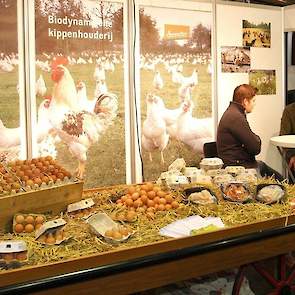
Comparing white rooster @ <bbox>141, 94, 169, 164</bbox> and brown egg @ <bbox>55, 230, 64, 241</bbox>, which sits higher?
white rooster @ <bbox>141, 94, 169, 164</bbox>

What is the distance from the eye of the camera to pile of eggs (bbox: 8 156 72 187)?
2.80m

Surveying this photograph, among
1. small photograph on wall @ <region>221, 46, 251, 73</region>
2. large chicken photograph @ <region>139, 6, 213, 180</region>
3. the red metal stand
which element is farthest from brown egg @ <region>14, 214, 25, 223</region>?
small photograph on wall @ <region>221, 46, 251, 73</region>

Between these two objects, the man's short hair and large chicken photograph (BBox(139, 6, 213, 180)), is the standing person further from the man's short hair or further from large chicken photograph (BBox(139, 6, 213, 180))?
the man's short hair

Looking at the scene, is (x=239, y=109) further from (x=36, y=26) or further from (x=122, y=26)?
(x=36, y=26)

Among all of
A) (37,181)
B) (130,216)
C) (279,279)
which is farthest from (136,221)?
(279,279)

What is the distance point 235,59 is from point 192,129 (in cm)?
104

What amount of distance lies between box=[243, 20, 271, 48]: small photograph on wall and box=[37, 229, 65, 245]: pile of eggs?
428cm

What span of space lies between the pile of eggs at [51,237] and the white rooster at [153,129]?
9.73ft

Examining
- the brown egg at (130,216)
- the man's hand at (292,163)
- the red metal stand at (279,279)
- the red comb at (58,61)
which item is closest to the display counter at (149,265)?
the red metal stand at (279,279)

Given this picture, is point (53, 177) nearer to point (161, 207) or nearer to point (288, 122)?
point (161, 207)

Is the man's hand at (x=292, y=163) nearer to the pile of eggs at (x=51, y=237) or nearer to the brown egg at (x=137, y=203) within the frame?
the brown egg at (x=137, y=203)

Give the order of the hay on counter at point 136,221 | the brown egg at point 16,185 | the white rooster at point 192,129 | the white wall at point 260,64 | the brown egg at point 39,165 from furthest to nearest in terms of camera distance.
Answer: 1. the white wall at point 260,64
2. the white rooster at point 192,129
3. the brown egg at point 39,165
4. the brown egg at point 16,185
5. the hay on counter at point 136,221

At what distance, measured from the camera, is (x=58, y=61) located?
4695 millimetres

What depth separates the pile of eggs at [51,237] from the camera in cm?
231
